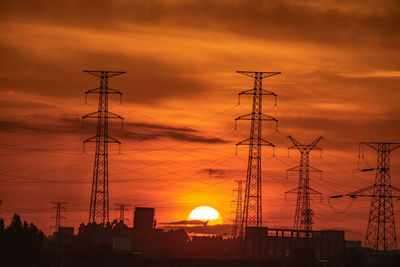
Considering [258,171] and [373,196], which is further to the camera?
[373,196]

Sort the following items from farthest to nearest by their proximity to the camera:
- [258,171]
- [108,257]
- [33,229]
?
1. [108,257]
2. [33,229]
3. [258,171]

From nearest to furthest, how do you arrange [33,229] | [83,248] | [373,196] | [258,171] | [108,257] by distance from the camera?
[258,171], [373,196], [33,229], [108,257], [83,248]

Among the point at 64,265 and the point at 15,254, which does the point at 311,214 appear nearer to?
the point at 64,265

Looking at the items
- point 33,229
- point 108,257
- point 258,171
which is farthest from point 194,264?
point 258,171

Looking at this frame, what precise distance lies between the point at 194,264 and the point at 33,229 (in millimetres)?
32286

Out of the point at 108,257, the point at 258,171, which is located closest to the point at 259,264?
the point at 108,257

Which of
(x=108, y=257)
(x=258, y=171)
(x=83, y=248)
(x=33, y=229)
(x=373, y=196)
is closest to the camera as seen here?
(x=258, y=171)

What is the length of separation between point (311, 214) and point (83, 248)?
Answer: 172 ft

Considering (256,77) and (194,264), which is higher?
→ (256,77)

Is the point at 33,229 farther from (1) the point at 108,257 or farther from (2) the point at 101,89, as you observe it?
(2) the point at 101,89

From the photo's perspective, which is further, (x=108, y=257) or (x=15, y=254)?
(x=108, y=257)

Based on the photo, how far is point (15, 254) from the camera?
141250 mm

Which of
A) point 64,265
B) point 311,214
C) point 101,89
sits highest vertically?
point 101,89

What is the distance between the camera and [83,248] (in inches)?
7303
